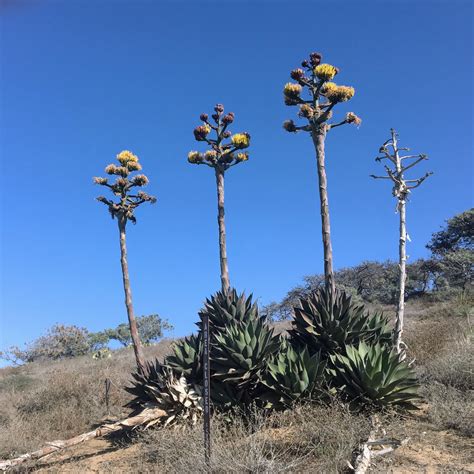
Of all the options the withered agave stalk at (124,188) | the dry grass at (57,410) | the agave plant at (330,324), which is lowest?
the dry grass at (57,410)

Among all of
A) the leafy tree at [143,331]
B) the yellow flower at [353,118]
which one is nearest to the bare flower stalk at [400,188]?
the yellow flower at [353,118]

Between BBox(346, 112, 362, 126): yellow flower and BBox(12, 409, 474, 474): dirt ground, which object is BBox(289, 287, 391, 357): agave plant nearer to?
BBox(12, 409, 474, 474): dirt ground

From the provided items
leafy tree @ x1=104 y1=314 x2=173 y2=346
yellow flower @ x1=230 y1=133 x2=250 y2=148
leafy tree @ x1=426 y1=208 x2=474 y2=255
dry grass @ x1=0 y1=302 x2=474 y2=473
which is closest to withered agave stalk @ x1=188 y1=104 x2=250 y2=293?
yellow flower @ x1=230 y1=133 x2=250 y2=148

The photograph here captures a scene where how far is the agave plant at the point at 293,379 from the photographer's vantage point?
7.26 m

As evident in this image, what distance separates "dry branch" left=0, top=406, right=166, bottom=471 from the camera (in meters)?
6.99

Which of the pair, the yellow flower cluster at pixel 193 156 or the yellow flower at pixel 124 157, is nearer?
the yellow flower cluster at pixel 193 156

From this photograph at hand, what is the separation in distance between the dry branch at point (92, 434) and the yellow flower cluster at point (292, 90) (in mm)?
7786

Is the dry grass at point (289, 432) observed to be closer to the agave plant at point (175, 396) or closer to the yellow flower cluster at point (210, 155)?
the agave plant at point (175, 396)

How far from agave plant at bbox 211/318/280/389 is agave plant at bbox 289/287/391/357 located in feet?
2.33

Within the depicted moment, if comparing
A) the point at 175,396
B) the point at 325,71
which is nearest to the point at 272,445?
the point at 175,396

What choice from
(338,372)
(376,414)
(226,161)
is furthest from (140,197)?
(376,414)

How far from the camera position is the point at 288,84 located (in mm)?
12102

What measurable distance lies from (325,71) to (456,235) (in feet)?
80.8

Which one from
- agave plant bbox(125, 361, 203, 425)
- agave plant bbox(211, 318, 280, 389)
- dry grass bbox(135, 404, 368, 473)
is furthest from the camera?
agave plant bbox(125, 361, 203, 425)
